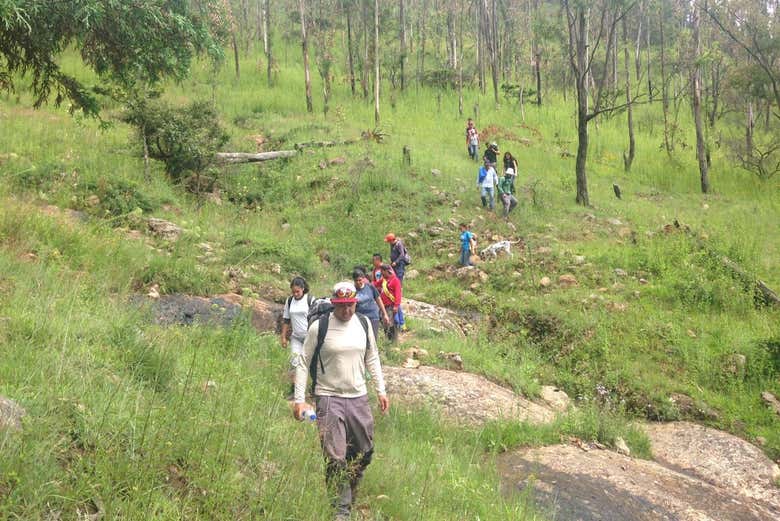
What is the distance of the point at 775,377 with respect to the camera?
26.1 feet

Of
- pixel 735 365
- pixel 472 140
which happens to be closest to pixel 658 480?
pixel 735 365

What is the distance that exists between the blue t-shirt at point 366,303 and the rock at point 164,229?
5.01 m

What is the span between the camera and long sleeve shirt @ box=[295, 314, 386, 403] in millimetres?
3738

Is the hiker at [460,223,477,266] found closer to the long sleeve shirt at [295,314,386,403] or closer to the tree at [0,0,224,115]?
the tree at [0,0,224,115]

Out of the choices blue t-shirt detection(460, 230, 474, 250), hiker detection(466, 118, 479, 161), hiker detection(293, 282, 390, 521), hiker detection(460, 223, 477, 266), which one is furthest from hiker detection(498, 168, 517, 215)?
hiker detection(293, 282, 390, 521)

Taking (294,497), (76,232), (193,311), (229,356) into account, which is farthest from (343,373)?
(76,232)

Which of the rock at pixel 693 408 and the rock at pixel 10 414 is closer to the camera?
the rock at pixel 10 414

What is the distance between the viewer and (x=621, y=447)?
6.35 meters

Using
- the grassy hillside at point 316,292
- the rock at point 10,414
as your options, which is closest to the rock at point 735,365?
the grassy hillside at point 316,292

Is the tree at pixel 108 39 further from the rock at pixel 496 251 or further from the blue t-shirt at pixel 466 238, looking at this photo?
the rock at pixel 496 251

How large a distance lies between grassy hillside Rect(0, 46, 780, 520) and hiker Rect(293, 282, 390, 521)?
237 mm

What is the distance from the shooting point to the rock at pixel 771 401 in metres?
7.45

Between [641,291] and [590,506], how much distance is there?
20.5 ft

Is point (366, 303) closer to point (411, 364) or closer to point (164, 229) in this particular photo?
point (411, 364)
